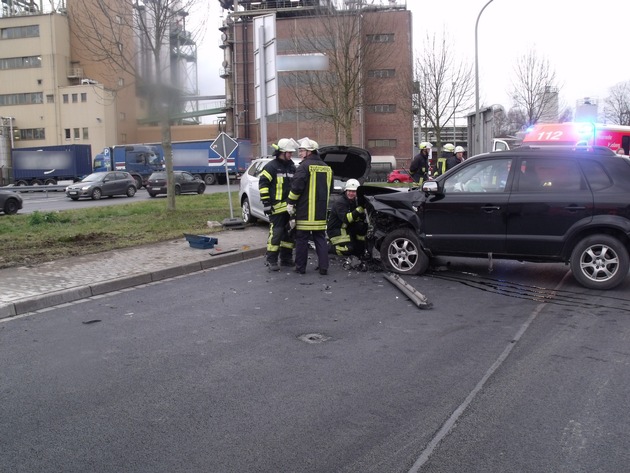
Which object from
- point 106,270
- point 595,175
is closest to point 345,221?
point 595,175

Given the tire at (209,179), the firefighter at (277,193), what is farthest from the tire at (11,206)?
the tire at (209,179)

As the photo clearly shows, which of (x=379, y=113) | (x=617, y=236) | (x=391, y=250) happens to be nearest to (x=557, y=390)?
(x=617, y=236)

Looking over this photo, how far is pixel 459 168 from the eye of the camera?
8.55 meters

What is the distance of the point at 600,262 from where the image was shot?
7805 millimetres

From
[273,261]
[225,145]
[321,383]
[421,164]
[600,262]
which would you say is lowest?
[321,383]

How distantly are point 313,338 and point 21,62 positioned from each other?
62.8m

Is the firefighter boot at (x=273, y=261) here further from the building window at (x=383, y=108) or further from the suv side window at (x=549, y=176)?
the building window at (x=383, y=108)

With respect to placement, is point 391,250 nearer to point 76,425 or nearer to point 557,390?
point 557,390

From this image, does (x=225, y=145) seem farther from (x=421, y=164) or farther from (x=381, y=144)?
(x=381, y=144)

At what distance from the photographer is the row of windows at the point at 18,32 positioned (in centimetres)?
5747

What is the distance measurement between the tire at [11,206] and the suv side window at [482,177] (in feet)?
59.2

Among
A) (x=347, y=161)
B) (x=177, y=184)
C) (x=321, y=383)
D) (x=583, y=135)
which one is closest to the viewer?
(x=321, y=383)

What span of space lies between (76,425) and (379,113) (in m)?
53.3

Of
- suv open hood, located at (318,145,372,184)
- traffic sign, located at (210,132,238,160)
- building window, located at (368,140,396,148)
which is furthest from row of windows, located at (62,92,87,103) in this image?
suv open hood, located at (318,145,372,184)
